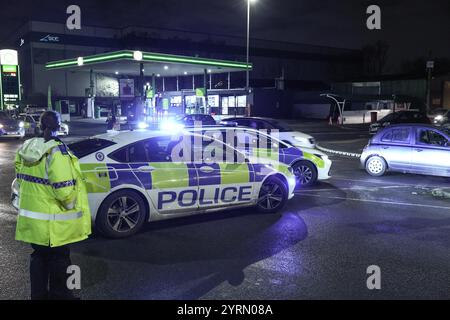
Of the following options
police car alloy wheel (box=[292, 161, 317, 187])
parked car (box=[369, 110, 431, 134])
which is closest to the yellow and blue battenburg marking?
police car alloy wheel (box=[292, 161, 317, 187])

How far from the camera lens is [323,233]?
6738mm

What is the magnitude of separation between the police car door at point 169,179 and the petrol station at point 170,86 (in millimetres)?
26626

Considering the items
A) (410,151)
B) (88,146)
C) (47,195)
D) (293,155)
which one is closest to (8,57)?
(293,155)

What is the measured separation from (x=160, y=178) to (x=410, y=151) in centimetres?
783

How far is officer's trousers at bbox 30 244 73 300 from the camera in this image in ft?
12.9

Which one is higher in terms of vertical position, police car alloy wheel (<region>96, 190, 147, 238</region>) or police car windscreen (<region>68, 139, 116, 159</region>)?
police car windscreen (<region>68, 139, 116, 159</region>)

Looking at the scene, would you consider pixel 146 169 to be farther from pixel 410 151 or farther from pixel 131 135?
pixel 410 151

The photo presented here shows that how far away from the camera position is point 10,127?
23.5 m

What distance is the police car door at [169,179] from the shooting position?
660cm

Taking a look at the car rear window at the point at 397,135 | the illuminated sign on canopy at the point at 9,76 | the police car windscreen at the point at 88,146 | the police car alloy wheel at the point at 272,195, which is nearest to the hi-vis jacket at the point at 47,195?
the police car windscreen at the point at 88,146

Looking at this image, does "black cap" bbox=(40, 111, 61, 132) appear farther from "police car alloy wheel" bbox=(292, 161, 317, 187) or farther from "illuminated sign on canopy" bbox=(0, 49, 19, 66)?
"illuminated sign on canopy" bbox=(0, 49, 19, 66)

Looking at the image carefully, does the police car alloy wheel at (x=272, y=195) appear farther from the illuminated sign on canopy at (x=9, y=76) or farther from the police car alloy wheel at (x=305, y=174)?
the illuminated sign on canopy at (x=9, y=76)

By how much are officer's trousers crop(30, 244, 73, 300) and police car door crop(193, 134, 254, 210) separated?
3234mm

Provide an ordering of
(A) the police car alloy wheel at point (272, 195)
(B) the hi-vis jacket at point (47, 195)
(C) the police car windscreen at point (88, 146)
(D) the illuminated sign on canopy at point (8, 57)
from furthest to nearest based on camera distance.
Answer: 1. (D) the illuminated sign on canopy at point (8, 57)
2. (A) the police car alloy wheel at point (272, 195)
3. (C) the police car windscreen at point (88, 146)
4. (B) the hi-vis jacket at point (47, 195)
